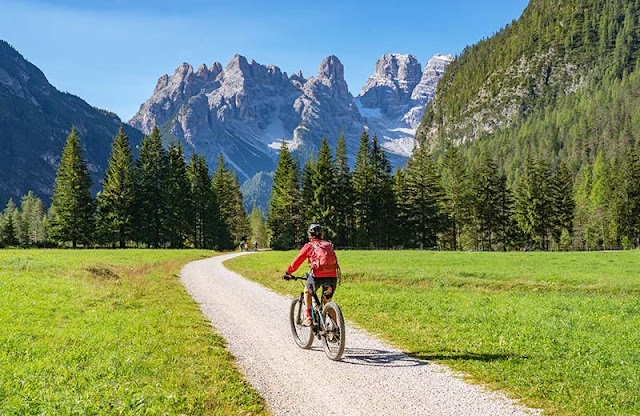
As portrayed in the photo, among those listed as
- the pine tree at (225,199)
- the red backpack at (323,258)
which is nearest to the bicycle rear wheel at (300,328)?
the red backpack at (323,258)

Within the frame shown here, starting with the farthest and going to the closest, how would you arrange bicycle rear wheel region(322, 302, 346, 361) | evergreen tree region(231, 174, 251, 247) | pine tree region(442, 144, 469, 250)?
evergreen tree region(231, 174, 251, 247)
pine tree region(442, 144, 469, 250)
bicycle rear wheel region(322, 302, 346, 361)

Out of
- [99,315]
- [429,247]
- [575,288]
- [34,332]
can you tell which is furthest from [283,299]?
[429,247]

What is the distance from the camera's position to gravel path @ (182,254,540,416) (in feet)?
23.1

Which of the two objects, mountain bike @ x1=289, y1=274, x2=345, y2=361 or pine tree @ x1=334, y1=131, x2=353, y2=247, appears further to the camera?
pine tree @ x1=334, y1=131, x2=353, y2=247

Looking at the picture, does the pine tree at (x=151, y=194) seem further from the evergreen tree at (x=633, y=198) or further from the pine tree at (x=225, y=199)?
the evergreen tree at (x=633, y=198)

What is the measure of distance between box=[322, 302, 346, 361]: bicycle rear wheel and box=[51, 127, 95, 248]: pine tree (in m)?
65.0

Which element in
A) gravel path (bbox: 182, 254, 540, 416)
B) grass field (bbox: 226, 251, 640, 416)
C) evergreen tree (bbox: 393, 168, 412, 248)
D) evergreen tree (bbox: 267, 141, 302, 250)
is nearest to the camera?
gravel path (bbox: 182, 254, 540, 416)

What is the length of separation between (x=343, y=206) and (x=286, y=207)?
11569 mm

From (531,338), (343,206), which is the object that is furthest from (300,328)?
(343,206)

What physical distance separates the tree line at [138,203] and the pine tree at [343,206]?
25.1m

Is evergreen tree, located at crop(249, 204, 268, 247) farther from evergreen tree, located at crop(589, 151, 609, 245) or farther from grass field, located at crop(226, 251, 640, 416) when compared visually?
grass field, located at crop(226, 251, 640, 416)

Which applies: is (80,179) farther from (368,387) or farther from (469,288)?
(368,387)

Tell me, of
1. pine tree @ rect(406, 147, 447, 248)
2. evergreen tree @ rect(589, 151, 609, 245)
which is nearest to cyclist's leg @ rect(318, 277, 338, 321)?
pine tree @ rect(406, 147, 447, 248)

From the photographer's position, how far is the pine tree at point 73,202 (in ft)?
207
